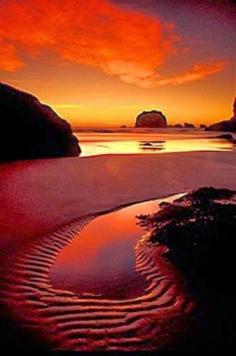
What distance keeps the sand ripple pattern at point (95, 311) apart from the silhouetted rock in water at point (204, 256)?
0.18 m

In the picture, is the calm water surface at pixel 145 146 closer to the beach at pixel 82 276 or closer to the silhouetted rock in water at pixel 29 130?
the silhouetted rock in water at pixel 29 130

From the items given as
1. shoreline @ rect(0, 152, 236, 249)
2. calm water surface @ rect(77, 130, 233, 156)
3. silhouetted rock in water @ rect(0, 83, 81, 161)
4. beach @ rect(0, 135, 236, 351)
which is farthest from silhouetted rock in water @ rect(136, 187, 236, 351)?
calm water surface @ rect(77, 130, 233, 156)

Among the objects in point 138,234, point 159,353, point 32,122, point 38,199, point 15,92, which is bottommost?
point 159,353

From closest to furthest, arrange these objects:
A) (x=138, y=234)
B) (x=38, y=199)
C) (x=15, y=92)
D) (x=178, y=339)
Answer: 1. (x=178, y=339)
2. (x=138, y=234)
3. (x=38, y=199)
4. (x=15, y=92)

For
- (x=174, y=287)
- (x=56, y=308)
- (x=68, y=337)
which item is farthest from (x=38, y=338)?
(x=174, y=287)

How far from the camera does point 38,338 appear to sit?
8.57 ft

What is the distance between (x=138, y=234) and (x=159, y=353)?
9.36 ft

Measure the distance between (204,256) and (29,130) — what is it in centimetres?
1240

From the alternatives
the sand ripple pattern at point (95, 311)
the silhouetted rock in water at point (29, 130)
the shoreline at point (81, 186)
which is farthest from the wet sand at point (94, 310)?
the silhouetted rock in water at point (29, 130)

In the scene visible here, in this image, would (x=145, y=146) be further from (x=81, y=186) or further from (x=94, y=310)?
(x=94, y=310)

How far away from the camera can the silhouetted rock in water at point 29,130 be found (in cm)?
1400

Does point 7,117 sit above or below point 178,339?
above

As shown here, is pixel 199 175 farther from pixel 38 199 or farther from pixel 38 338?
pixel 38 338

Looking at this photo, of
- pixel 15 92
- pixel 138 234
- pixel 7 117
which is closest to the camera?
pixel 138 234
